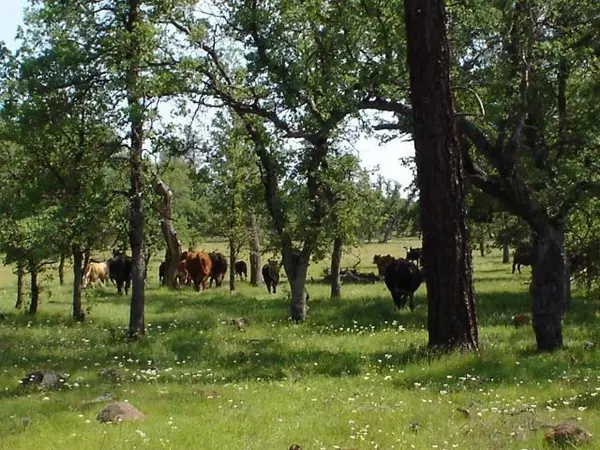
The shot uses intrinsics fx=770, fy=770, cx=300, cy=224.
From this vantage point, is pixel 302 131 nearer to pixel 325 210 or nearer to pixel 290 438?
pixel 325 210

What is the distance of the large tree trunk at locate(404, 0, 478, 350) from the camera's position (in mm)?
13789

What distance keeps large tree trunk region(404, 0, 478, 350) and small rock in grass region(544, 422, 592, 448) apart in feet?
20.5

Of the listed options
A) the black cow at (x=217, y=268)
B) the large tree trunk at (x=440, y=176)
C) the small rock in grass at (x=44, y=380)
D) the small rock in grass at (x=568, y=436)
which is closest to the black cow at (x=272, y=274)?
the black cow at (x=217, y=268)

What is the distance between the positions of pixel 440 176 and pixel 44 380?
7753 mm

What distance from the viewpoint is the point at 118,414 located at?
9.53 metres

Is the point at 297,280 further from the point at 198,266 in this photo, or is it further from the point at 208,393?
the point at 198,266

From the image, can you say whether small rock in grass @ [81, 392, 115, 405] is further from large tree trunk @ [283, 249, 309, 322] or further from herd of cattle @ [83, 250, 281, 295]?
herd of cattle @ [83, 250, 281, 295]

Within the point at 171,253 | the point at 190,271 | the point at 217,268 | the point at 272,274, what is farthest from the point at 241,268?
the point at 171,253

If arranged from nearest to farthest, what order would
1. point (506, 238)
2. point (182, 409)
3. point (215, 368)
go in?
point (182, 409) < point (215, 368) < point (506, 238)

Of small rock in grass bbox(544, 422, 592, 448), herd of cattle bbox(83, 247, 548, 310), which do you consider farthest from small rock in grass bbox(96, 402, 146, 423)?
herd of cattle bbox(83, 247, 548, 310)

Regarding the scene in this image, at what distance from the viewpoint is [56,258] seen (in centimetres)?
2380

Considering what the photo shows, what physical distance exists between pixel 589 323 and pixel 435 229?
8.65m

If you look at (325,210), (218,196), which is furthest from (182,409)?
(218,196)

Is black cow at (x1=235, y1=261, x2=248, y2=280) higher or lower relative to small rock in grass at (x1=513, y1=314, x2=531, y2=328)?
higher
